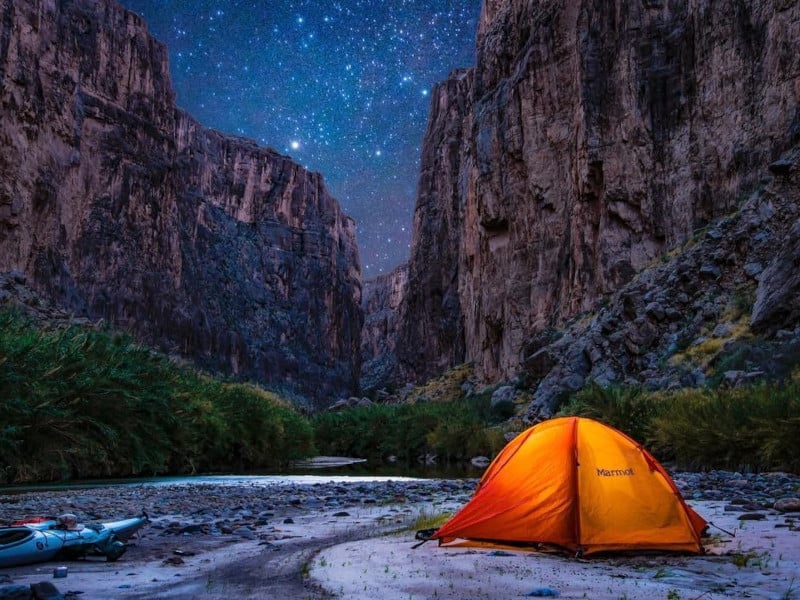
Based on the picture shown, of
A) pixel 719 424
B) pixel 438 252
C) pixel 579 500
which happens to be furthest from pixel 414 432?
pixel 438 252

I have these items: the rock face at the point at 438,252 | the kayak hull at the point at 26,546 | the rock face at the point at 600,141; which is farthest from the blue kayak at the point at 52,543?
the rock face at the point at 438,252

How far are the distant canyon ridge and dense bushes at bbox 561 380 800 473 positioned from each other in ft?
13.8

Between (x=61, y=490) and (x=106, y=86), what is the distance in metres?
80.2

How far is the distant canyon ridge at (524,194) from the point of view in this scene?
3023 cm

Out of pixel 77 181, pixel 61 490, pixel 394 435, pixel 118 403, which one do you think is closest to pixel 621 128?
pixel 394 435

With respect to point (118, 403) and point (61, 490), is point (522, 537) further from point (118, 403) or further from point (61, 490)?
point (118, 403)

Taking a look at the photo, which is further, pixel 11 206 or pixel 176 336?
pixel 176 336

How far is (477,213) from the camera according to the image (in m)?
60.5

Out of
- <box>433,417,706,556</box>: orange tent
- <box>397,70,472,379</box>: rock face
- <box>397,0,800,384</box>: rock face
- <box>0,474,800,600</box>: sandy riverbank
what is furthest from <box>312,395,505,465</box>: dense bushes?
<box>397,70,472,379</box>: rock face

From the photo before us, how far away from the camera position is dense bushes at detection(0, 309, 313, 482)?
16469 mm

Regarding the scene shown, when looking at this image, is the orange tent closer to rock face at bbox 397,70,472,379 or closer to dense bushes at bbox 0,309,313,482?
dense bushes at bbox 0,309,313,482

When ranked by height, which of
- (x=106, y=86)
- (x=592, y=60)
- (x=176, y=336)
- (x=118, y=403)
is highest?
(x=106, y=86)

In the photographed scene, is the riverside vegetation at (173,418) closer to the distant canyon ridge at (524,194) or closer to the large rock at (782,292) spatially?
the large rock at (782,292)

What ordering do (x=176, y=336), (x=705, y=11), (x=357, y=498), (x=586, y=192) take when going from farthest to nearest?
(x=176, y=336), (x=586, y=192), (x=705, y=11), (x=357, y=498)
